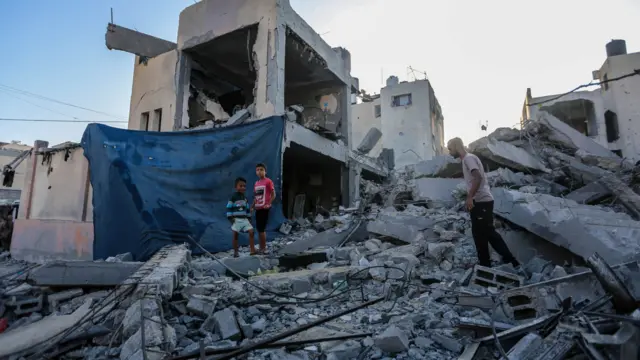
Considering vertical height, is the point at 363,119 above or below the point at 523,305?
above

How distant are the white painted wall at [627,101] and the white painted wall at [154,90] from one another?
20.7m

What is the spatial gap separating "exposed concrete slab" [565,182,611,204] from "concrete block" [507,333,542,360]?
5.38 meters

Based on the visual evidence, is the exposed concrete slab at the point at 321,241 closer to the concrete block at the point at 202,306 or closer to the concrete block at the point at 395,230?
the concrete block at the point at 395,230

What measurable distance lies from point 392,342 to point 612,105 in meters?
22.7

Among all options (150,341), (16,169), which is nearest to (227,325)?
(150,341)

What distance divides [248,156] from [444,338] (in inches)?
203

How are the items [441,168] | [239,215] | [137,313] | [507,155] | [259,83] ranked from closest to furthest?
1. [137,313]
2. [239,215]
3. [507,155]
4. [259,83]
5. [441,168]

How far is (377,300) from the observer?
2.80 metres

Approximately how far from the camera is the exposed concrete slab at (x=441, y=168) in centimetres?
870

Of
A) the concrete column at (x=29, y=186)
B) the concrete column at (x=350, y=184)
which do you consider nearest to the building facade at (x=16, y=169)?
the concrete column at (x=29, y=186)

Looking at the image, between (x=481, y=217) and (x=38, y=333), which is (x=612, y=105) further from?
(x=38, y=333)

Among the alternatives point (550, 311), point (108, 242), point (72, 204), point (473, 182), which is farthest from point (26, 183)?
point (550, 311)

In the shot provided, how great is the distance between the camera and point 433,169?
9359mm

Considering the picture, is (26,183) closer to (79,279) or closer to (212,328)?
(79,279)
